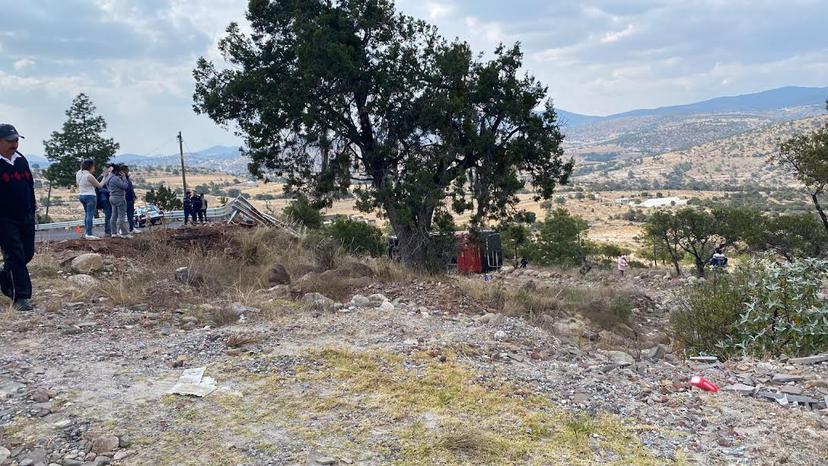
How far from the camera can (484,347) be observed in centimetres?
529

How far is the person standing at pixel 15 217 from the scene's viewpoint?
19.0ft

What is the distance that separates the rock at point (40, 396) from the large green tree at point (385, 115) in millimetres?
9908

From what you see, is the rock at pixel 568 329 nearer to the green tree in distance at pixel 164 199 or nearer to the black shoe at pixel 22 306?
the black shoe at pixel 22 306

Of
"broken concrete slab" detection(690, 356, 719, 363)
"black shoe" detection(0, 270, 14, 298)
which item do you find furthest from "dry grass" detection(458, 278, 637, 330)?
"black shoe" detection(0, 270, 14, 298)

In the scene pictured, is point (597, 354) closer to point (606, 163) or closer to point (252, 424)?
point (252, 424)

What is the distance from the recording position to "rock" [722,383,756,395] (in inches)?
181

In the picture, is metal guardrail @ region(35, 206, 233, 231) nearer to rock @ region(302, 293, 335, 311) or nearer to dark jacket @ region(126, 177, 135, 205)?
dark jacket @ region(126, 177, 135, 205)

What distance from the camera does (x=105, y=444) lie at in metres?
3.32

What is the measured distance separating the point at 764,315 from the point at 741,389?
88.2 inches

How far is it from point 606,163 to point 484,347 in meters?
194

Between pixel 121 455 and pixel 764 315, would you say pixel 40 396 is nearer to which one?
pixel 121 455

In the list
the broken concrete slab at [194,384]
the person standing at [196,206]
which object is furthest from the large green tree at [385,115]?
the broken concrete slab at [194,384]

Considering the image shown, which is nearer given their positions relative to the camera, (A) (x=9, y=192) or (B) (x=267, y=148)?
(A) (x=9, y=192)

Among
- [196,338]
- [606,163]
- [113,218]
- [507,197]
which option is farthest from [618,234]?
[606,163]
